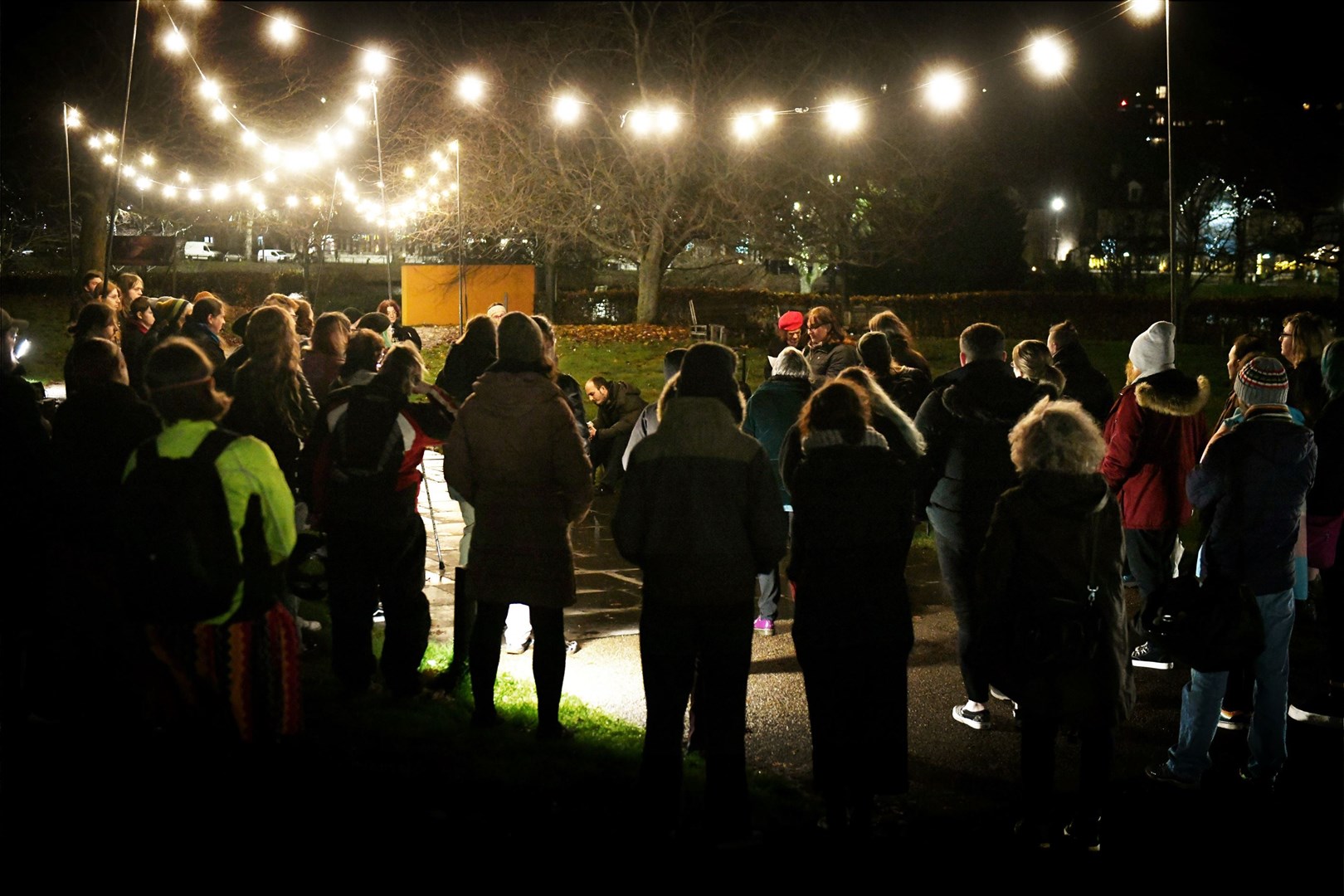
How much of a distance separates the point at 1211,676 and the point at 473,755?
3229 millimetres

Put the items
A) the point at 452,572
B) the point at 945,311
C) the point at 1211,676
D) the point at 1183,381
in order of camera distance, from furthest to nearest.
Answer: the point at 945,311, the point at 452,572, the point at 1183,381, the point at 1211,676

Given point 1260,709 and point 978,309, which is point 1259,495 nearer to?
point 1260,709

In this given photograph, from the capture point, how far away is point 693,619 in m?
4.75

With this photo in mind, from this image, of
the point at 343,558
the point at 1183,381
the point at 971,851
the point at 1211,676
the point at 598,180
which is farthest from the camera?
the point at 598,180

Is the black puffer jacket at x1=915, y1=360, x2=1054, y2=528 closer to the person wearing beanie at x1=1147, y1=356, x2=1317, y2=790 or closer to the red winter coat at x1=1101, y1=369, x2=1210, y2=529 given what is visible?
the person wearing beanie at x1=1147, y1=356, x2=1317, y2=790

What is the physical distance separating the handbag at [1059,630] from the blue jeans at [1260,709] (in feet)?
3.53

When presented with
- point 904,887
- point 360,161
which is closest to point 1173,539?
point 904,887

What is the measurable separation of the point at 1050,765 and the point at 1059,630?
0.57 meters

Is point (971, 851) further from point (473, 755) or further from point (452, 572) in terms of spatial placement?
point (452, 572)

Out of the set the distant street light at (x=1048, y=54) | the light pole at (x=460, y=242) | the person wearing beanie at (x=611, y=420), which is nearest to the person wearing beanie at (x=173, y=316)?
the light pole at (x=460, y=242)

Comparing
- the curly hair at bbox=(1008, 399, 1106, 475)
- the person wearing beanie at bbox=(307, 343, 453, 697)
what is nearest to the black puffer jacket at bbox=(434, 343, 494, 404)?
the person wearing beanie at bbox=(307, 343, 453, 697)

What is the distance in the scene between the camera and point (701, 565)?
465 cm

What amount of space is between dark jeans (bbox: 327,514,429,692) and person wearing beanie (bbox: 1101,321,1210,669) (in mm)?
4046

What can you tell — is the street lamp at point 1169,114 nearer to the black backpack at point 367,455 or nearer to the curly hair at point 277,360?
the black backpack at point 367,455
